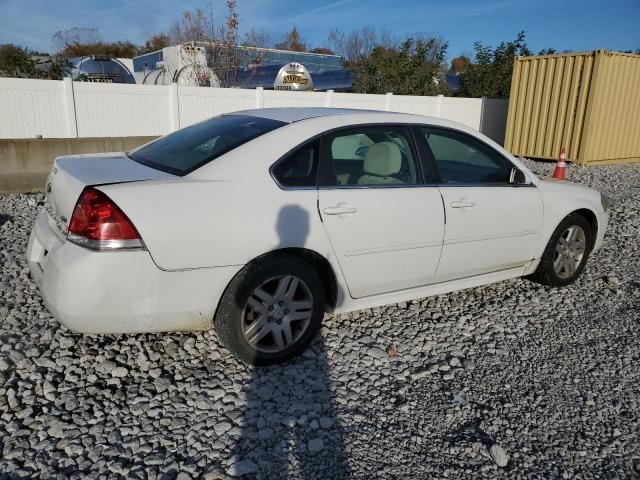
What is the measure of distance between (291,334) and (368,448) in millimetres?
916

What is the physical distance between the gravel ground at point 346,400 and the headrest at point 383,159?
1.18m

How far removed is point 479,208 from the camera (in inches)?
151

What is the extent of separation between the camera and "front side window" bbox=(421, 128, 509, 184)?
380 centimetres

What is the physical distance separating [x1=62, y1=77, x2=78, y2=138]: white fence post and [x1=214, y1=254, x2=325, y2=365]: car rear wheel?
30.3ft

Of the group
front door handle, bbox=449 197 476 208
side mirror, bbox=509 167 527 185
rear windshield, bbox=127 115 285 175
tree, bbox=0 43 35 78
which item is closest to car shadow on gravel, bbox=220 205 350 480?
rear windshield, bbox=127 115 285 175

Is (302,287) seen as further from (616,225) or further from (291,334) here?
(616,225)

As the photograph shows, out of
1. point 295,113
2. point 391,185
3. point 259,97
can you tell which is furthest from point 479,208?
point 259,97

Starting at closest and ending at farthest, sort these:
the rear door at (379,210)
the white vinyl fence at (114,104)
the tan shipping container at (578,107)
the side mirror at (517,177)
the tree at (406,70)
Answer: the rear door at (379,210)
the side mirror at (517,177)
the white vinyl fence at (114,104)
the tan shipping container at (578,107)
the tree at (406,70)

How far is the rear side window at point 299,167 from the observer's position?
3.11m

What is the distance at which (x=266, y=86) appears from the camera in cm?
2556

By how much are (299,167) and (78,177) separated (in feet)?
4.18

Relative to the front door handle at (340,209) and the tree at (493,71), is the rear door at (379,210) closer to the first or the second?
the front door handle at (340,209)

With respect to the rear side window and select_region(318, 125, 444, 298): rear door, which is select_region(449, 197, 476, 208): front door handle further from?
the rear side window

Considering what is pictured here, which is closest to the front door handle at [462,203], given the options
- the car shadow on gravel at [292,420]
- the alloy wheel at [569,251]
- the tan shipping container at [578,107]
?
the car shadow on gravel at [292,420]
